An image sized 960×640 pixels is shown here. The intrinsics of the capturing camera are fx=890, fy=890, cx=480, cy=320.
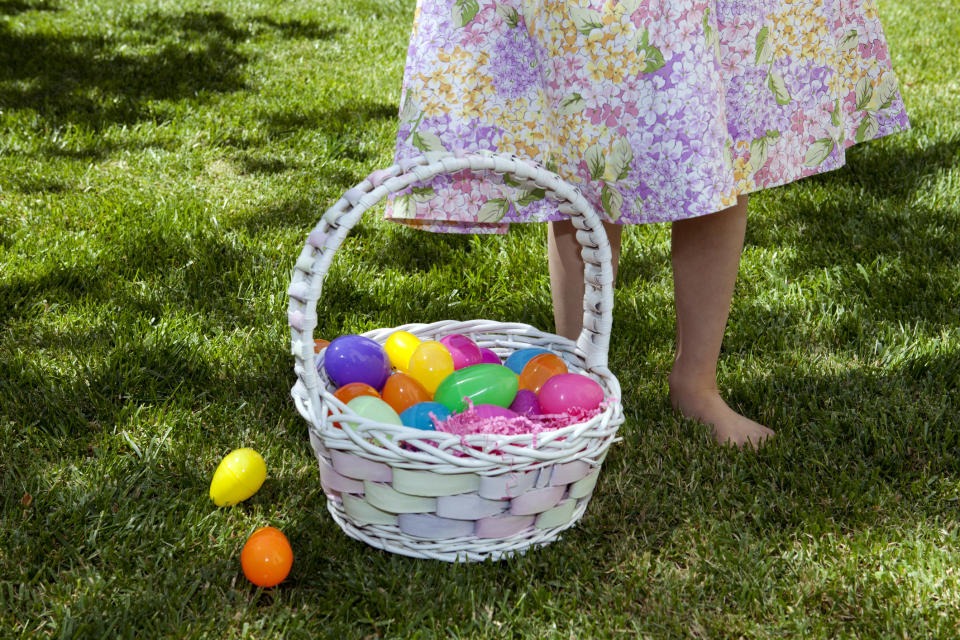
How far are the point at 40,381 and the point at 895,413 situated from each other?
6.12 feet

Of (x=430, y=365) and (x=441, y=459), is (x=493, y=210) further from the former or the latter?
(x=441, y=459)

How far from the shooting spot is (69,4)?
19.8 feet

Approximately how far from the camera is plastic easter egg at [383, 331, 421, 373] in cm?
182

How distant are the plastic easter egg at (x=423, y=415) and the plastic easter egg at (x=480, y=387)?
42 mm

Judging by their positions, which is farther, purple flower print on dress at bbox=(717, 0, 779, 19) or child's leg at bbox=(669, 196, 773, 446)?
child's leg at bbox=(669, 196, 773, 446)

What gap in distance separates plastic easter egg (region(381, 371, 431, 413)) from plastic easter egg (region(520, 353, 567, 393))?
0.68 feet

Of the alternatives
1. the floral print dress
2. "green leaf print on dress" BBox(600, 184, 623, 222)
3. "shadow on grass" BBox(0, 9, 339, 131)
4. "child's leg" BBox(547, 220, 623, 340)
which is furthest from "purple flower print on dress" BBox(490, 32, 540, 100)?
"shadow on grass" BBox(0, 9, 339, 131)

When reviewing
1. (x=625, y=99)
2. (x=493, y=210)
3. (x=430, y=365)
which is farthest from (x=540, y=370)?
(x=625, y=99)

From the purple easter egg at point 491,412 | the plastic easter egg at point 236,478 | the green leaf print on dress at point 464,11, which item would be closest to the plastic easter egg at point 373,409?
the purple easter egg at point 491,412

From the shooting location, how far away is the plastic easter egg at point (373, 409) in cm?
151

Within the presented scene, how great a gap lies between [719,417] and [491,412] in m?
0.58

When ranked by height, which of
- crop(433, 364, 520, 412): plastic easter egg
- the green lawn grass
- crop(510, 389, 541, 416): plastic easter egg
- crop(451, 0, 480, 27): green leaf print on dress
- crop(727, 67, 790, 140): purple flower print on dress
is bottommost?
the green lawn grass

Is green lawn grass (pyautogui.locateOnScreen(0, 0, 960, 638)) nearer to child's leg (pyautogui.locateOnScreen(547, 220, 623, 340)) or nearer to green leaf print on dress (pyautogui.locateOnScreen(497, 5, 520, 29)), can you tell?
child's leg (pyautogui.locateOnScreen(547, 220, 623, 340))

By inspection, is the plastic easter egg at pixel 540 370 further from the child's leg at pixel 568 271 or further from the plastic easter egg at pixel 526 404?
the child's leg at pixel 568 271
